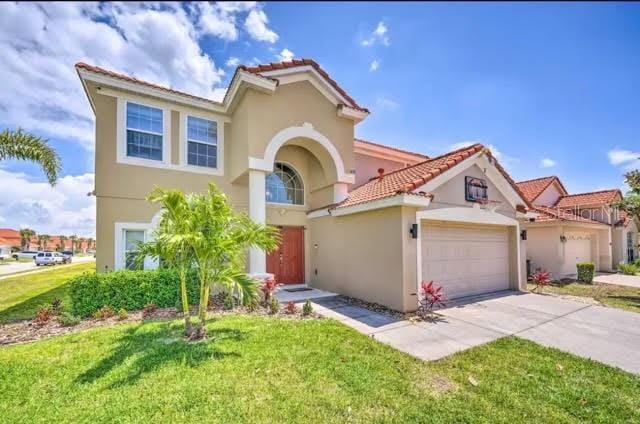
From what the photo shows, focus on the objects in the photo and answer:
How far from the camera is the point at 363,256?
32.2ft

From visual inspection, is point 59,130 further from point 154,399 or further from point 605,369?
point 605,369

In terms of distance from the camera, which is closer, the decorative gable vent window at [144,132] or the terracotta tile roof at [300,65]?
the decorative gable vent window at [144,132]

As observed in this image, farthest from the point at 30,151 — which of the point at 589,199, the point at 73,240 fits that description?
the point at 73,240

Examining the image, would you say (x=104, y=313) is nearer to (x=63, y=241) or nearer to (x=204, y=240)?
(x=204, y=240)

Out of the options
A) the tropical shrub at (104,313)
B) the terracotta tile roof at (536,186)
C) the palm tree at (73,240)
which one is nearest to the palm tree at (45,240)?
the palm tree at (73,240)

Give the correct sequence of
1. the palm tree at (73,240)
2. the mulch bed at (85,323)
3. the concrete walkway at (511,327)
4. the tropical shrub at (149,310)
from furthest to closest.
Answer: the palm tree at (73,240) < the tropical shrub at (149,310) < the mulch bed at (85,323) < the concrete walkway at (511,327)

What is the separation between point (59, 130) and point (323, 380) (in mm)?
11442

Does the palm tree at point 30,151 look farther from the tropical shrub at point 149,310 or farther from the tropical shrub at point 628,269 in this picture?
the tropical shrub at point 628,269

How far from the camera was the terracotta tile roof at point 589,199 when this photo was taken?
20266 mm

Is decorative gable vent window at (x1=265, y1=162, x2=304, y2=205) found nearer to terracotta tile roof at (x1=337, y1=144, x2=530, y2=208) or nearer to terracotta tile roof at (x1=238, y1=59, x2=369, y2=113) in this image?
terracotta tile roof at (x1=337, y1=144, x2=530, y2=208)

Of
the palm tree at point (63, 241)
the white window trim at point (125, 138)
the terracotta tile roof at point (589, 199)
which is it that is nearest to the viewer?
the white window trim at point (125, 138)

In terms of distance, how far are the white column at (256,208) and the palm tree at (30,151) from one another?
6.54m

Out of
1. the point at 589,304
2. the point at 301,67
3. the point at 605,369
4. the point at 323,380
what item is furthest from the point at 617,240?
the point at 323,380

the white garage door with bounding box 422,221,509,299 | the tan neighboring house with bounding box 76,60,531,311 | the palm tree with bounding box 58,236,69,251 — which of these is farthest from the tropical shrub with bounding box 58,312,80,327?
the palm tree with bounding box 58,236,69,251
